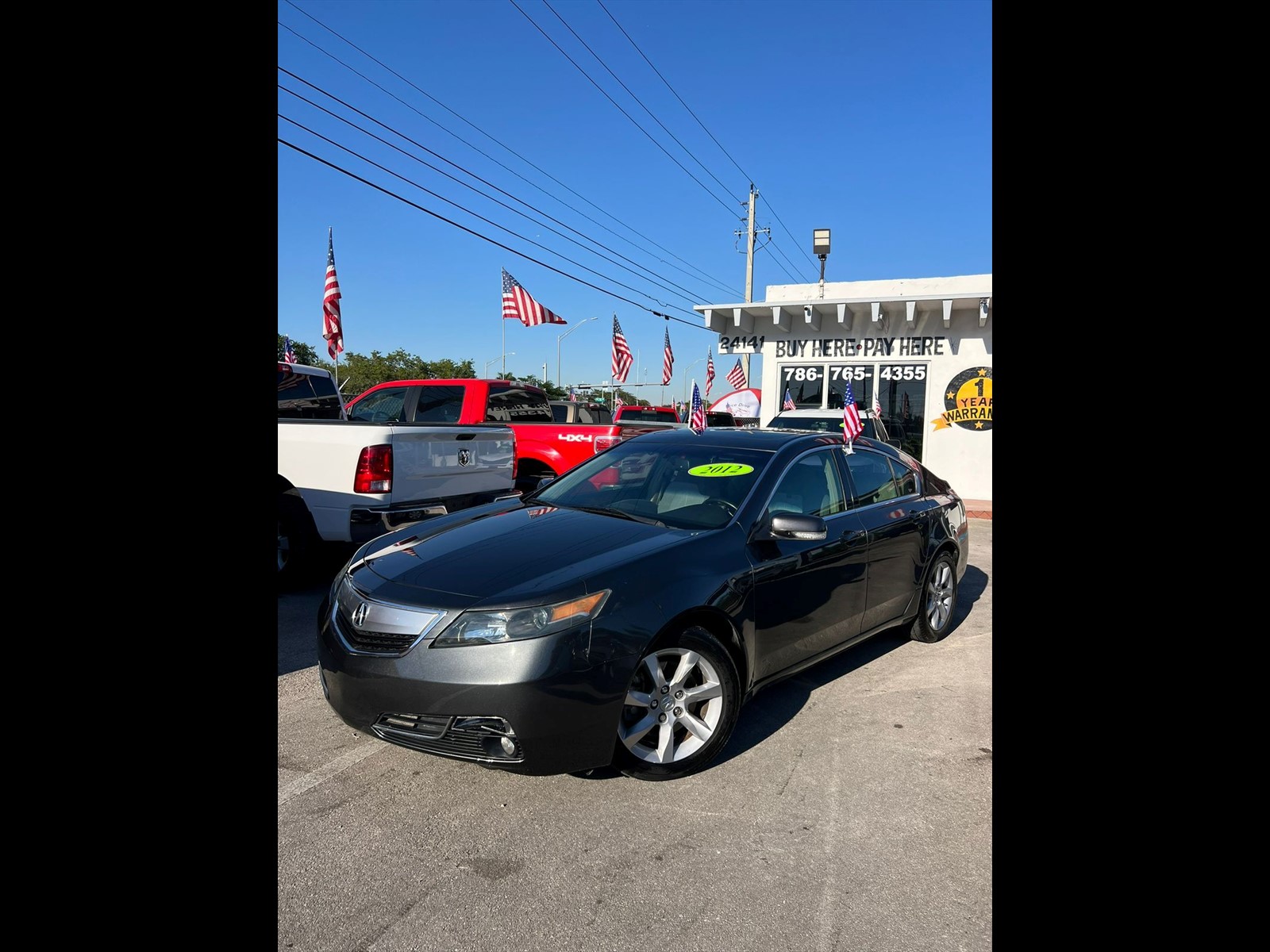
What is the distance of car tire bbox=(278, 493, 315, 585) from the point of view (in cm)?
632

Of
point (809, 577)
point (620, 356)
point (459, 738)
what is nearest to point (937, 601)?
point (809, 577)

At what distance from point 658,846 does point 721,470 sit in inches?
84.9

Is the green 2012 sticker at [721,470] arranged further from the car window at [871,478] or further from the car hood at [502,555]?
the car window at [871,478]

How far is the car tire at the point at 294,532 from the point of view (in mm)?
6320

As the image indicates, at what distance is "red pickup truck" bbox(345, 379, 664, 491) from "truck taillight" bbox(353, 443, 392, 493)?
4068 millimetres

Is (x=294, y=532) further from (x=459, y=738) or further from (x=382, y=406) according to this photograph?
(x=382, y=406)

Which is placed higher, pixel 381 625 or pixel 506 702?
pixel 381 625

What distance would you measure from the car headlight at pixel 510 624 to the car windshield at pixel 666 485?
3.27ft

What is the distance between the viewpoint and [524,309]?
60.1 ft

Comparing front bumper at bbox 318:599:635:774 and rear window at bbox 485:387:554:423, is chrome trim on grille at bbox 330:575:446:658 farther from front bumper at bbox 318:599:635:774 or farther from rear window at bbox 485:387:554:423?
rear window at bbox 485:387:554:423

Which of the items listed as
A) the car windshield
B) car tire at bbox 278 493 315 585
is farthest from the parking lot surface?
car tire at bbox 278 493 315 585
